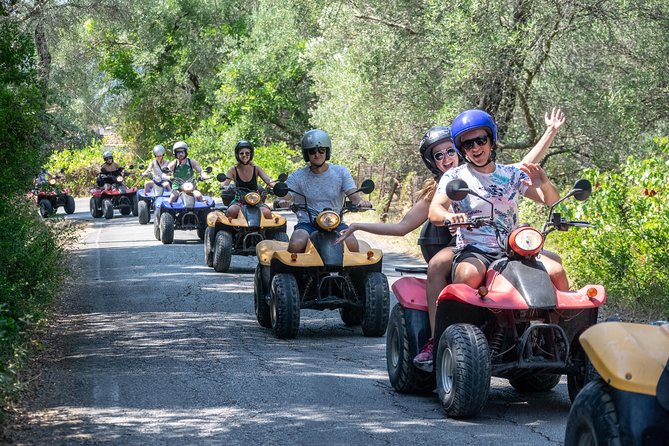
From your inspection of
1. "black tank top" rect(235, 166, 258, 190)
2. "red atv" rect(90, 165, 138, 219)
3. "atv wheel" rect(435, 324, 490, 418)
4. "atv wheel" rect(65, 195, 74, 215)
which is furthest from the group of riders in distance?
"atv wheel" rect(65, 195, 74, 215)

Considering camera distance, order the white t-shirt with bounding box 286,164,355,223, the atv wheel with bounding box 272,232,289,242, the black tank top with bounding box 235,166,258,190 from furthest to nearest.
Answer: the black tank top with bounding box 235,166,258,190, the atv wheel with bounding box 272,232,289,242, the white t-shirt with bounding box 286,164,355,223

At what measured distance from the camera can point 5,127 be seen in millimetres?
11672

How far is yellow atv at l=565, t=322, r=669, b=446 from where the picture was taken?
4410 mm

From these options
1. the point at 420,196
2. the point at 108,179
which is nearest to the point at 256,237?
the point at 420,196

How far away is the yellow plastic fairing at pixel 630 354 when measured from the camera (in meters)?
4.48

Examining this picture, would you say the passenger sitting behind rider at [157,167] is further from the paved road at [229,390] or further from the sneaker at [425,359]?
the sneaker at [425,359]

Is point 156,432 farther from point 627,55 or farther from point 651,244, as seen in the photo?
point 627,55

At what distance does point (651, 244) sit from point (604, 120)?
7.17 meters

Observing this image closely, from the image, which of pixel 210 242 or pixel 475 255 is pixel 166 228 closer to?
pixel 210 242

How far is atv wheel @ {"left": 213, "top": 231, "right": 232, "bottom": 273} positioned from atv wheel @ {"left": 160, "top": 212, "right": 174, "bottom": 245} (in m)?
5.14

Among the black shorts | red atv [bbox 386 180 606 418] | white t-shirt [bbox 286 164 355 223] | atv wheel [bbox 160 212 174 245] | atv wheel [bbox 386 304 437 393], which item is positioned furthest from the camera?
atv wheel [bbox 160 212 174 245]

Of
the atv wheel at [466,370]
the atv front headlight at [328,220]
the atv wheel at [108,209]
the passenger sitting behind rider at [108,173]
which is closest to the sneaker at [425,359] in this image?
the atv wheel at [466,370]

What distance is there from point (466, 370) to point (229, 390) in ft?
6.92

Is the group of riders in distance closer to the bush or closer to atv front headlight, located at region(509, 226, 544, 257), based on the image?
atv front headlight, located at region(509, 226, 544, 257)
